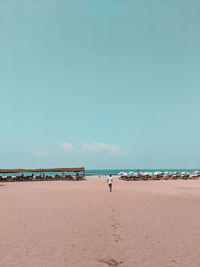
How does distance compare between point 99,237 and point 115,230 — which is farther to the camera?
point 115,230

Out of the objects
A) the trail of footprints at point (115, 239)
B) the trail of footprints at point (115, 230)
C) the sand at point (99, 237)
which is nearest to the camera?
the trail of footprints at point (115, 239)

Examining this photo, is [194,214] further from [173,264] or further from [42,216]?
[42,216]

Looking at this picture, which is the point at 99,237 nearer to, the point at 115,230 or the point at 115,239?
the point at 115,239

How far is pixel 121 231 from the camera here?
7984mm

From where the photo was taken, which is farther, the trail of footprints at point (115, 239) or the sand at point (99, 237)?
the sand at point (99, 237)

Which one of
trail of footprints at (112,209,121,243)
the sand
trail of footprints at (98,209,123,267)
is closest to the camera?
trail of footprints at (98,209,123,267)

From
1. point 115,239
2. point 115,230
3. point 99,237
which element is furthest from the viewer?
point 115,230

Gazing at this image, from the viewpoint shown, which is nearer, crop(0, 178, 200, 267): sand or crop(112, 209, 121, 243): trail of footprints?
crop(0, 178, 200, 267): sand

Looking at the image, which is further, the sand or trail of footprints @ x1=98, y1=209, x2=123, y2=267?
the sand

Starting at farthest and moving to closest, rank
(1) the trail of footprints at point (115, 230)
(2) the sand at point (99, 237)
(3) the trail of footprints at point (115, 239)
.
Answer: (1) the trail of footprints at point (115, 230)
(2) the sand at point (99, 237)
(3) the trail of footprints at point (115, 239)

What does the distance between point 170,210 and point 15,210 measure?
25.5ft

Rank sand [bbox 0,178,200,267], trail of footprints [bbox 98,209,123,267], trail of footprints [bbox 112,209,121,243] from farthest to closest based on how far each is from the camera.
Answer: trail of footprints [bbox 112,209,121,243]
sand [bbox 0,178,200,267]
trail of footprints [bbox 98,209,123,267]

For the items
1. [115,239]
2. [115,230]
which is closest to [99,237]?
[115,239]

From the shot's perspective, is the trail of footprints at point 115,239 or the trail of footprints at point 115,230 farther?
the trail of footprints at point 115,230
